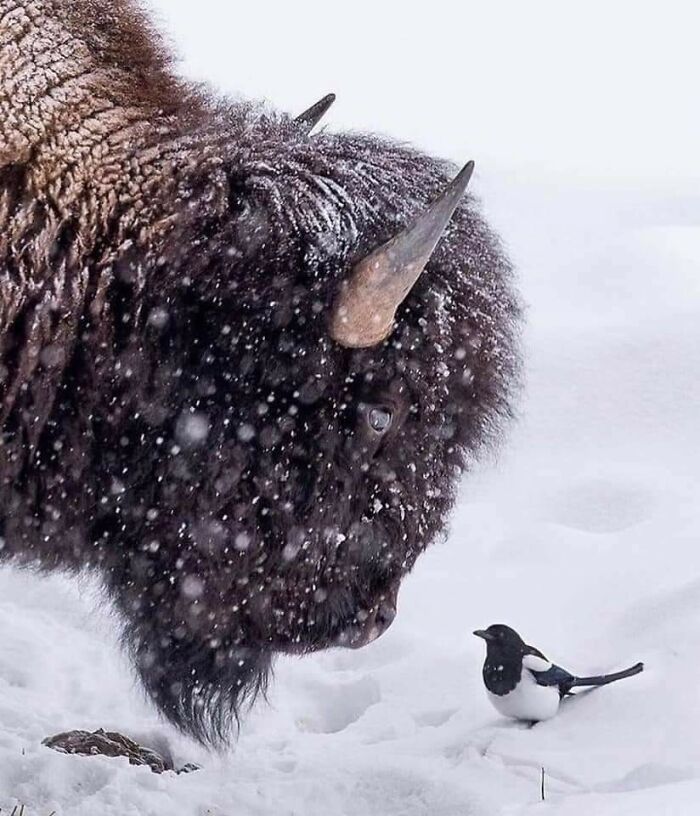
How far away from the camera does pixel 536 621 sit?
5000mm

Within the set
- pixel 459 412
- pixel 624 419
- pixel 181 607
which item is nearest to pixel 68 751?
pixel 181 607

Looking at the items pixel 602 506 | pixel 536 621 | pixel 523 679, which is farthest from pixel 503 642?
pixel 602 506

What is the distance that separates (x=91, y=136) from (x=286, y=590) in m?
1.15

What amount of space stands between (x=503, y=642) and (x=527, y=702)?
319 millimetres

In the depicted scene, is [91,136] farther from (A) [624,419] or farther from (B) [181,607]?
(A) [624,419]

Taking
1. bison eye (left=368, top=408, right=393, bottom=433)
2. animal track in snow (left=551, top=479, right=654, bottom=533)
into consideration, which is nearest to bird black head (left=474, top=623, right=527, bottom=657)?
animal track in snow (left=551, top=479, right=654, bottom=533)

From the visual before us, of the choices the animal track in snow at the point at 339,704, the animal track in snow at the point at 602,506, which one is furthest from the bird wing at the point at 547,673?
the animal track in snow at the point at 602,506

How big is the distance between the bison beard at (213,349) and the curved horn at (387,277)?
0.16ft

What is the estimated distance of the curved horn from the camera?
2426mm

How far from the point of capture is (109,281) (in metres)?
2.64

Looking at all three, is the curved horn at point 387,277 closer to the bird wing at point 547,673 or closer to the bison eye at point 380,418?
the bison eye at point 380,418

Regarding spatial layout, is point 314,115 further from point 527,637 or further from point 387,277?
point 527,637

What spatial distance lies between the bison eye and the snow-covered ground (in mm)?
924

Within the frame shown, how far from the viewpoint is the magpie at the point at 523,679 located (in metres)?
4.00
